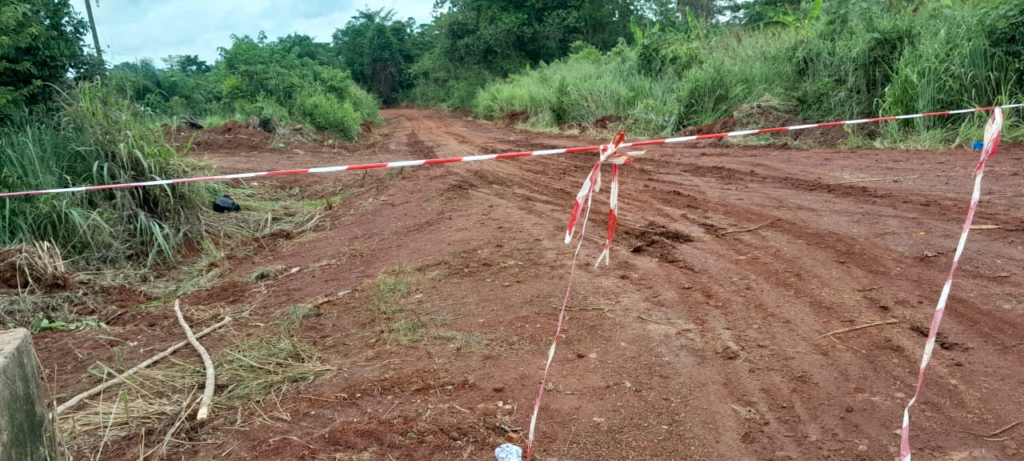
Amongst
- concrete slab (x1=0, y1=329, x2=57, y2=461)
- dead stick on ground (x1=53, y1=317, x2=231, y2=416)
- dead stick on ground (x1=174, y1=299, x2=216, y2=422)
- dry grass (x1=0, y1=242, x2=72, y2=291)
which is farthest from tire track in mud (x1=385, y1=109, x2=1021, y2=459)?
dry grass (x1=0, y1=242, x2=72, y2=291)

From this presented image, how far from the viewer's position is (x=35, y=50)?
6.20 metres

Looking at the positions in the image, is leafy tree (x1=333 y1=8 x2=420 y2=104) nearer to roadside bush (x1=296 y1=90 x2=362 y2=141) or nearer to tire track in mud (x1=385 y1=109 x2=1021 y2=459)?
roadside bush (x1=296 y1=90 x2=362 y2=141)

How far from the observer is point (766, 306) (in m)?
3.50

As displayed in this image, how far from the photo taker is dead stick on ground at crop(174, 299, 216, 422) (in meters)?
2.87

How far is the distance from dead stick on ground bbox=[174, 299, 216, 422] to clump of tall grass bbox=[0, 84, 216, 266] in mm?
1819

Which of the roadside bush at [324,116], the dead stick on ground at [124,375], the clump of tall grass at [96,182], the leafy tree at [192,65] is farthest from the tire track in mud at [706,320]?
the leafy tree at [192,65]

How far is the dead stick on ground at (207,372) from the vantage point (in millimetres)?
2871

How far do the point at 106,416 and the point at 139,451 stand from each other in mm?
452

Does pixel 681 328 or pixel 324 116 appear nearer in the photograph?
pixel 681 328

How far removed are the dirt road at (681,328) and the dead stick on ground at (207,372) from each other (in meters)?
0.16

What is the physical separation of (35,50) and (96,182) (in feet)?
5.49

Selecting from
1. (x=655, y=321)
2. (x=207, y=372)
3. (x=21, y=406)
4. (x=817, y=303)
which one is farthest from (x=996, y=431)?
(x=207, y=372)

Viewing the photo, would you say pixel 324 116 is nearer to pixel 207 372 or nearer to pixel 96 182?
pixel 96 182

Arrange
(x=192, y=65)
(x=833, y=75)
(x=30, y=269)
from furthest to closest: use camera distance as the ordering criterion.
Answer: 1. (x=192, y=65)
2. (x=833, y=75)
3. (x=30, y=269)
